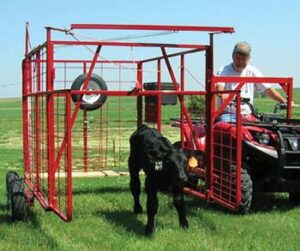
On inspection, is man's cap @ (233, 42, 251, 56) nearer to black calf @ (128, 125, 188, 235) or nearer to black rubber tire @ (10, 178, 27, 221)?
black calf @ (128, 125, 188, 235)

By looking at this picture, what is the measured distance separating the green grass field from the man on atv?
133 cm

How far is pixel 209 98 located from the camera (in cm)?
795

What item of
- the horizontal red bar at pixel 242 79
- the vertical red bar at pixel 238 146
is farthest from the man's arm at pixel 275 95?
the vertical red bar at pixel 238 146

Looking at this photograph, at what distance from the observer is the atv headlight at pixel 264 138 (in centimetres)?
782

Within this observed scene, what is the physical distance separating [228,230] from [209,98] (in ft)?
6.06

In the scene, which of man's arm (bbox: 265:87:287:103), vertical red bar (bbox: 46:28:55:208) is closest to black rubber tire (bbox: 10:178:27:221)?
vertical red bar (bbox: 46:28:55:208)

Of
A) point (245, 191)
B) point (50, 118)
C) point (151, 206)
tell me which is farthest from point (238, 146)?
point (50, 118)

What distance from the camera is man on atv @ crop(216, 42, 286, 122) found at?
8.57m

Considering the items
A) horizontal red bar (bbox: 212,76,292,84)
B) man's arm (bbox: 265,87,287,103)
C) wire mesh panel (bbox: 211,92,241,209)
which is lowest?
wire mesh panel (bbox: 211,92,241,209)

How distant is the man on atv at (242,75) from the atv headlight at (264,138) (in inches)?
24.0

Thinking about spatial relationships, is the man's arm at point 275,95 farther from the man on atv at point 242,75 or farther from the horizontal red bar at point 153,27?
the horizontal red bar at point 153,27

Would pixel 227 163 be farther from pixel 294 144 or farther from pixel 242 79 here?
pixel 242 79

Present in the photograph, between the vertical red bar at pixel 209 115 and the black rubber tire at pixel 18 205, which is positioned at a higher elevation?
the vertical red bar at pixel 209 115

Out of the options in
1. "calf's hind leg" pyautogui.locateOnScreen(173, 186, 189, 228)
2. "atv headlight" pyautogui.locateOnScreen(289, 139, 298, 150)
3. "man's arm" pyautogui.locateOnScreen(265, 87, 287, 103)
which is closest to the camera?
"calf's hind leg" pyautogui.locateOnScreen(173, 186, 189, 228)
